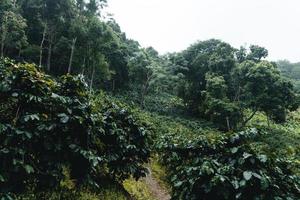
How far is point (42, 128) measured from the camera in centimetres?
545

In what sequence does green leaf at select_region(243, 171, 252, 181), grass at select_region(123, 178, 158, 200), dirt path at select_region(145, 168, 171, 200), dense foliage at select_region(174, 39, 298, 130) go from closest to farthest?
green leaf at select_region(243, 171, 252, 181)
grass at select_region(123, 178, 158, 200)
dirt path at select_region(145, 168, 171, 200)
dense foliage at select_region(174, 39, 298, 130)

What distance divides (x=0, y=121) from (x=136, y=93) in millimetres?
38306

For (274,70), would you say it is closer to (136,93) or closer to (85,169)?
(136,93)

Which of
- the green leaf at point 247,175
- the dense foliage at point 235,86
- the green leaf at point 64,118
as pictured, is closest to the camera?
the green leaf at point 247,175

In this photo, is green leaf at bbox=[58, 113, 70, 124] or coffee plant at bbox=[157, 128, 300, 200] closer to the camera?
coffee plant at bbox=[157, 128, 300, 200]

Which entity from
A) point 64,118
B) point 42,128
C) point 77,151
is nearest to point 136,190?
point 77,151

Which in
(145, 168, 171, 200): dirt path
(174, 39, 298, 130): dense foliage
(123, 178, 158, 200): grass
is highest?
(174, 39, 298, 130): dense foliage

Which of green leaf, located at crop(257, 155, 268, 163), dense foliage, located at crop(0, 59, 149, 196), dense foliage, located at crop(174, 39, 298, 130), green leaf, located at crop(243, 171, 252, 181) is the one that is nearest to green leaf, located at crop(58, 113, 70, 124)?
dense foliage, located at crop(0, 59, 149, 196)

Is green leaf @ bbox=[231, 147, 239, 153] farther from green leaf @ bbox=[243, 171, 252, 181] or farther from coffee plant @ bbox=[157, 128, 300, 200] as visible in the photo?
green leaf @ bbox=[243, 171, 252, 181]

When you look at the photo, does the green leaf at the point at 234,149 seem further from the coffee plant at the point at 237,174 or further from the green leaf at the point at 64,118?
the green leaf at the point at 64,118

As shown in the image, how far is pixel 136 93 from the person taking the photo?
1719 inches

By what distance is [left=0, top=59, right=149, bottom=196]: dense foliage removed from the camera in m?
5.18

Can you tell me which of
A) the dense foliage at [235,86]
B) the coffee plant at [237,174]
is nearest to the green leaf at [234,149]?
the coffee plant at [237,174]

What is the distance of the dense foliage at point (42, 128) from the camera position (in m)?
5.18
